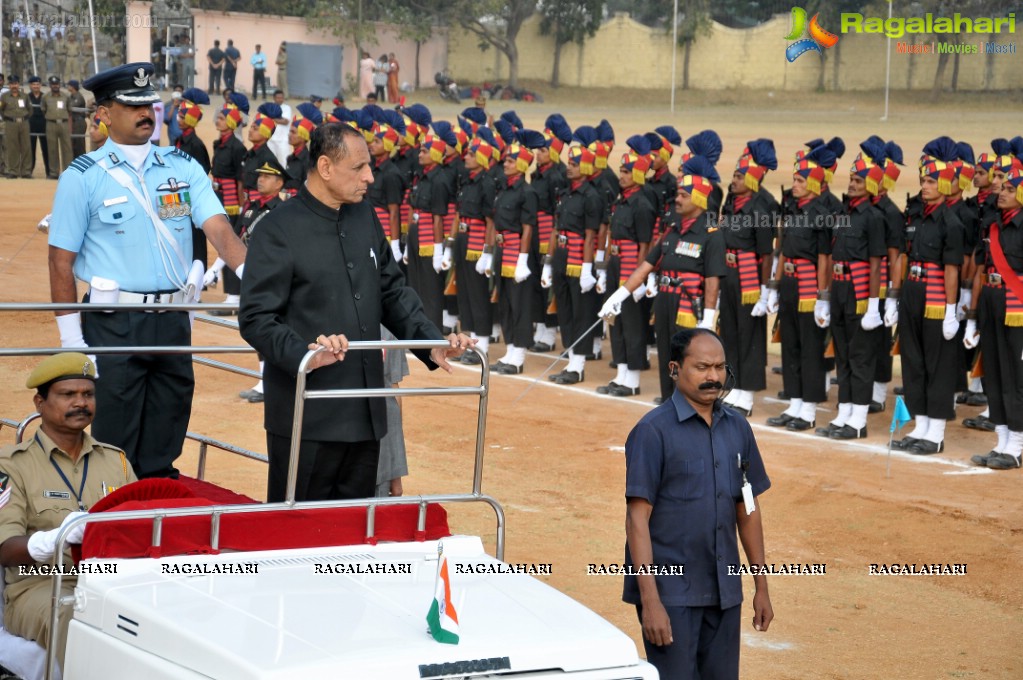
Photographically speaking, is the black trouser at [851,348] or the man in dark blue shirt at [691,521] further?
the black trouser at [851,348]

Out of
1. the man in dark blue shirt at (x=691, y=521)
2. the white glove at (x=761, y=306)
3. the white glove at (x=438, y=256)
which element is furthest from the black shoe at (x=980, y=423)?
the man in dark blue shirt at (x=691, y=521)

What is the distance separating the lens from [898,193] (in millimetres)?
28016

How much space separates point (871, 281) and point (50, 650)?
29.2 feet

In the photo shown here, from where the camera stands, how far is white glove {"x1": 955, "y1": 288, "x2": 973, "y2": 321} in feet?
38.8

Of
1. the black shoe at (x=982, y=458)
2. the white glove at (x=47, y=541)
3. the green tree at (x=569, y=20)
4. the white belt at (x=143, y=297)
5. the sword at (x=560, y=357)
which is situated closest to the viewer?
the white glove at (x=47, y=541)

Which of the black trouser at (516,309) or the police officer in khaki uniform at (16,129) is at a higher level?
the police officer in khaki uniform at (16,129)

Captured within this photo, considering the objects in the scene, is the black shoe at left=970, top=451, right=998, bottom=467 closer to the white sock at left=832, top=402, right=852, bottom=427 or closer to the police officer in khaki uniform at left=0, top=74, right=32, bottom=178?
the white sock at left=832, top=402, right=852, bottom=427

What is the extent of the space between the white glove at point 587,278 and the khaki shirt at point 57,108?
62.4 ft

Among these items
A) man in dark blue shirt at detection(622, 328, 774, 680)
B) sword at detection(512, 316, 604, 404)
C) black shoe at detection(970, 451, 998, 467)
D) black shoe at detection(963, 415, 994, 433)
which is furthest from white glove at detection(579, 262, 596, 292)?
man in dark blue shirt at detection(622, 328, 774, 680)

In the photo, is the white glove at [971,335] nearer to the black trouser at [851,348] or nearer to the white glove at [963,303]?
the white glove at [963,303]

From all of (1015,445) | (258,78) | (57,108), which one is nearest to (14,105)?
(57,108)

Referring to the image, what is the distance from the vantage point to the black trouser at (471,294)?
1627cm

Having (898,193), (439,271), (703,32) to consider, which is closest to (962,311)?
(439,271)

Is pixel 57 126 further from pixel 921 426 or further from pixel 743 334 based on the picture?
pixel 921 426
